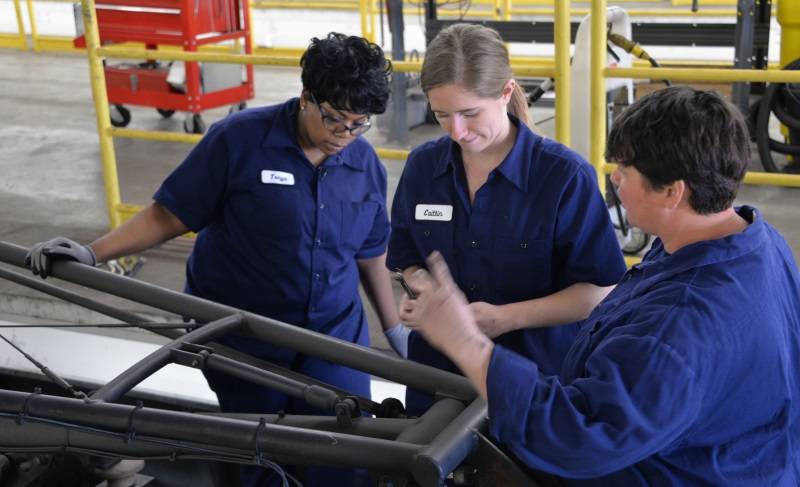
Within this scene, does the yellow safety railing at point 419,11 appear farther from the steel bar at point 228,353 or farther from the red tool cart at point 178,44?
the steel bar at point 228,353

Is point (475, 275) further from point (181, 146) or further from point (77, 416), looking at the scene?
point (181, 146)

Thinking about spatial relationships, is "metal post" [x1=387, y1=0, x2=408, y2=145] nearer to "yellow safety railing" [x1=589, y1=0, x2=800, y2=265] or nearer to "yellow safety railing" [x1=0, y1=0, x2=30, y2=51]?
"yellow safety railing" [x1=589, y1=0, x2=800, y2=265]

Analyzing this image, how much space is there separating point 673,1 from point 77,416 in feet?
31.9

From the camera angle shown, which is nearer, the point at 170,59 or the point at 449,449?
the point at 449,449

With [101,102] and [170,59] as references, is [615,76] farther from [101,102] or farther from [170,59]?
[101,102]

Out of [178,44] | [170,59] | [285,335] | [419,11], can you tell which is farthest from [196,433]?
[419,11]

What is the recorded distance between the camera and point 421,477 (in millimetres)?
1662

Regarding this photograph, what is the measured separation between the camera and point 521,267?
2.09 metres

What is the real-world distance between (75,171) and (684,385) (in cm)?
620

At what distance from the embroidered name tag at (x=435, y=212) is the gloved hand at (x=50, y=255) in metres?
1.04

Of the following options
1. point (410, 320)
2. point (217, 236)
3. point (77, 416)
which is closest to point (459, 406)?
point (410, 320)

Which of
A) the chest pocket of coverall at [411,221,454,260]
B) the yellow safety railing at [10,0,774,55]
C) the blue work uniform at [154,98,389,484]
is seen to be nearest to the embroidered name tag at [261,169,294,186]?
the blue work uniform at [154,98,389,484]

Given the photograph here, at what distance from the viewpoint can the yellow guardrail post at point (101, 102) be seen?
4.72 metres

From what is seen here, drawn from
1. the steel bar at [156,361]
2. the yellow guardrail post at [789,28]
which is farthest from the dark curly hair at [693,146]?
the yellow guardrail post at [789,28]
